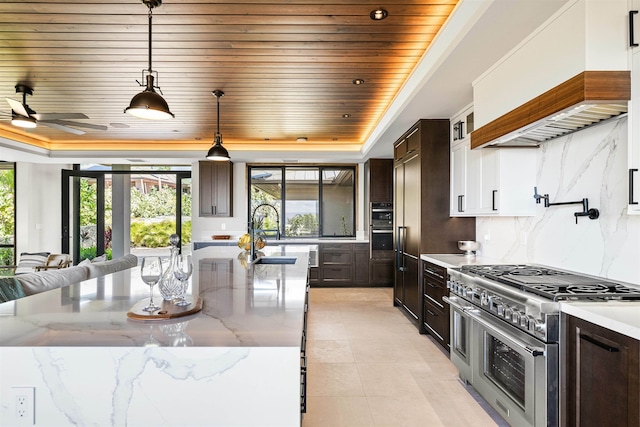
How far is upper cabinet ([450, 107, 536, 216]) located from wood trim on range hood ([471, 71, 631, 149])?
0.57ft

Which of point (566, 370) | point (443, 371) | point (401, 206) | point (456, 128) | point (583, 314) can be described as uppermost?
point (456, 128)

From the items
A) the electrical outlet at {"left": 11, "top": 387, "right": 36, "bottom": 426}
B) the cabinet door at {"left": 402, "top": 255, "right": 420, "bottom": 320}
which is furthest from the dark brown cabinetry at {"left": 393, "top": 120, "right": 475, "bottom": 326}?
the electrical outlet at {"left": 11, "top": 387, "right": 36, "bottom": 426}

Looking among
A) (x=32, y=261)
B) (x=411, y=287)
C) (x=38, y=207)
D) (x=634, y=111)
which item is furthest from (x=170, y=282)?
(x=38, y=207)

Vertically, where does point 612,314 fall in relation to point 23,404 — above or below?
above

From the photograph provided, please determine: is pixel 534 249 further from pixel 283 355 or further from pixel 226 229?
pixel 226 229

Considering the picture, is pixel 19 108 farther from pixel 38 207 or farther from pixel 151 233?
pixel 151 233

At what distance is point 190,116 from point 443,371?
409 cm

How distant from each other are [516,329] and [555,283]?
13.4 inches

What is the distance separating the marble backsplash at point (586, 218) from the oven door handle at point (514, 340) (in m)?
0.73

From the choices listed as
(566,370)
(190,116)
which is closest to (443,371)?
(566,370)

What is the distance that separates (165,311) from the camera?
1401mm

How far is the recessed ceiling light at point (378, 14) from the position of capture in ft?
7.63

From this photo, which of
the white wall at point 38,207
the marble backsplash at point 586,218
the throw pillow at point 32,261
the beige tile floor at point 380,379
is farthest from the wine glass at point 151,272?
the white wall at point 38,207

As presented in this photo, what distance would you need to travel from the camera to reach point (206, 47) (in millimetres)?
2818
